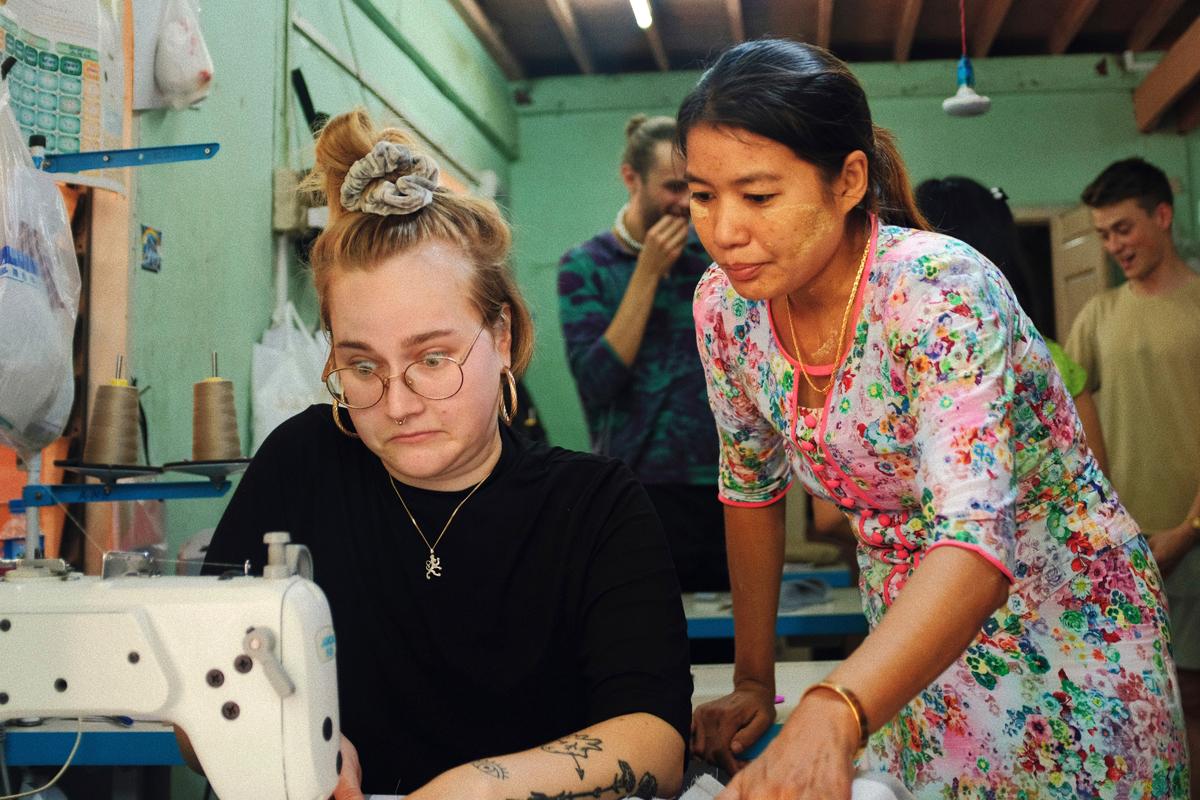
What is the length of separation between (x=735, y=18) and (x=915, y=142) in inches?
60.1

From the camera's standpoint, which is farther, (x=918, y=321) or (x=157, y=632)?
(x=918, y=321)

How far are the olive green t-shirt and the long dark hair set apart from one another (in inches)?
111

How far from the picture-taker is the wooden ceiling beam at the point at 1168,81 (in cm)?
548

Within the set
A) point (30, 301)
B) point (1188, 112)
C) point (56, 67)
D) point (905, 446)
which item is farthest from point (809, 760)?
point (1188, 112)

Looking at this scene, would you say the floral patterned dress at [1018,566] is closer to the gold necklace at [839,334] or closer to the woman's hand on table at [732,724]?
the gold necklace at [839,334]

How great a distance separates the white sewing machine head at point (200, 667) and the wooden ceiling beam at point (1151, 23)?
609 centimetres

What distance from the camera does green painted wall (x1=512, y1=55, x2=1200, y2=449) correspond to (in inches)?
261

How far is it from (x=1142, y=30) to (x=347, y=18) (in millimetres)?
4517

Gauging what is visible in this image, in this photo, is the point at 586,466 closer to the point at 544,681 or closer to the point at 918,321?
the point at 544,681

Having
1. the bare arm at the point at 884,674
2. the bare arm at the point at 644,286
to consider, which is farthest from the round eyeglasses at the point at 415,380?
the bare arm at the point at 644,286

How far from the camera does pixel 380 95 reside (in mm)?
4340

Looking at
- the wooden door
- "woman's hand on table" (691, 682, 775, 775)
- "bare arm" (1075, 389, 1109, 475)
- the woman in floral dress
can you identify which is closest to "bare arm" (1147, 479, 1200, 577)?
"bare arm" (1075, 389, 1109, 475)

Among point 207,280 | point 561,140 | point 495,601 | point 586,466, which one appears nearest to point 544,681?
point 495,601

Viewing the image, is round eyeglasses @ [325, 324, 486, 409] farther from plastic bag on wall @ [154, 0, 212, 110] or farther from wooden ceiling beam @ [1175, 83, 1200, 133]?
wooden ceiling beam @ [1175, 83, 1200, 133]
